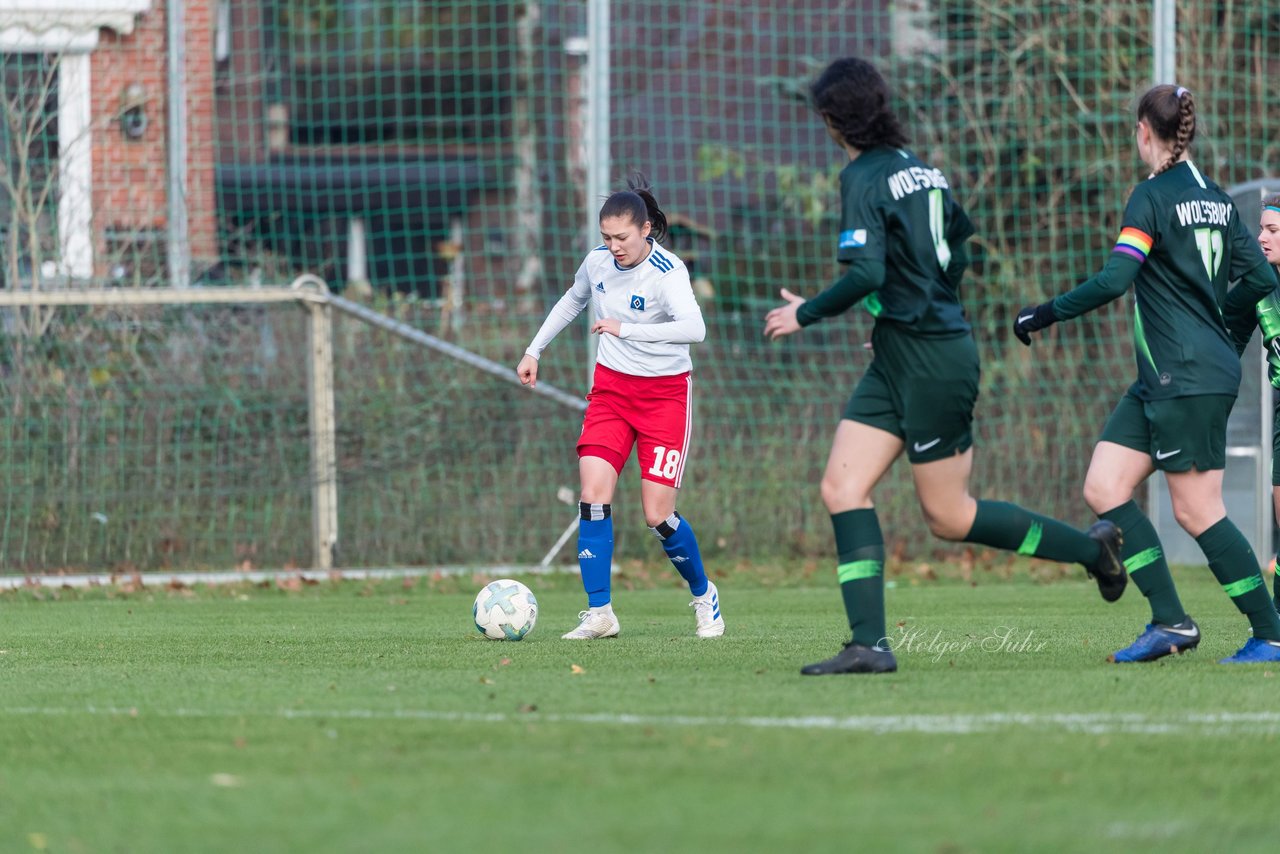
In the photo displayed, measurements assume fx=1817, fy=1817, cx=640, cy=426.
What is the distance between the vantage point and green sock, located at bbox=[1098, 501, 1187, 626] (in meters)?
6.38

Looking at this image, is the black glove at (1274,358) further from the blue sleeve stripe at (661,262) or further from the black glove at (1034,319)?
the blue sleeve stripe at (661,262)

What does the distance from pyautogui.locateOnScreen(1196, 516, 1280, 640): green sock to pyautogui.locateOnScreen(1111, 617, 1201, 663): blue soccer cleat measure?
7.9 inches

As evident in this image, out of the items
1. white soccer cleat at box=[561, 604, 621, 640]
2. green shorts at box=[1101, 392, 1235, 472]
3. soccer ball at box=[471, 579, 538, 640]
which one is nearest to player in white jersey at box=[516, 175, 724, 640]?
white soccer cleat at box=[561, 604, 621, 640]

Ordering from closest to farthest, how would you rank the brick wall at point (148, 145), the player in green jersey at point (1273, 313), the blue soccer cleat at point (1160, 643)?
the blue soccer cleat at point (1160, 643), the player in green jersey at point (1273, 313), the brick wall at point (148, 145)

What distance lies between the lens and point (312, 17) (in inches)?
986

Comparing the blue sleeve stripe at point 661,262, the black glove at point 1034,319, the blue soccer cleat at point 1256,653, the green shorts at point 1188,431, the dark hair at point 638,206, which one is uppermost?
the dark hair at point 638,206

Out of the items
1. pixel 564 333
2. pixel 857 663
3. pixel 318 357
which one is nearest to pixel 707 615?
pixel 857 663

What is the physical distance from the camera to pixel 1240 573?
21.0 ft

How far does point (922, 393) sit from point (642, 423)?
7.36 feet

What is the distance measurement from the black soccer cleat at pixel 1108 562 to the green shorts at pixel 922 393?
64 cm

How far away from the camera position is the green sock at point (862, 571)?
5.93m

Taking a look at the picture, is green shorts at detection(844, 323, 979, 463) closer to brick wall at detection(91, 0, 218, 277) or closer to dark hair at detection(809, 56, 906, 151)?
dark hair at detection(809, 56, 906, 151)

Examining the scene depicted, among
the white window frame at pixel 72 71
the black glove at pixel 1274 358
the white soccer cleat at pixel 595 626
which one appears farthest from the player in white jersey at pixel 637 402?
the white window frame at pixel 72 71

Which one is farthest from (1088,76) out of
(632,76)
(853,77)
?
(853,77)
